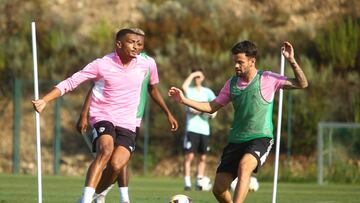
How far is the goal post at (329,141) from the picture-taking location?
27.4m

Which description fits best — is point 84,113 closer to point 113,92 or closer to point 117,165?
point 113,92

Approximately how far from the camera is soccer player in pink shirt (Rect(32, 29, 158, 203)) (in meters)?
12.9

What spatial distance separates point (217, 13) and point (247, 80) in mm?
27511

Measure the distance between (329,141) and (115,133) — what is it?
15385 mm

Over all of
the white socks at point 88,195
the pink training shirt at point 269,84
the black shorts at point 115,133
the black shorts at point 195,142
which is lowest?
the white socks at point 88,195

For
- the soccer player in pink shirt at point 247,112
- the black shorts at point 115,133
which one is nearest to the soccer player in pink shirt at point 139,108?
the black shorts at point 115,133

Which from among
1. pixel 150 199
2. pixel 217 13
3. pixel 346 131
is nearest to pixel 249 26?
pixel 217 13

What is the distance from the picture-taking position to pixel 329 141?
27672mm

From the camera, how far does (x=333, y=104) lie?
3303 cm

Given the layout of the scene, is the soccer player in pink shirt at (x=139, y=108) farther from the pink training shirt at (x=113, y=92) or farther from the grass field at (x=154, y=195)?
the grass field at (x=154, y=195)

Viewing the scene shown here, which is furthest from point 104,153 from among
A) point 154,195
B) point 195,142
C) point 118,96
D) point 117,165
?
point 195,142

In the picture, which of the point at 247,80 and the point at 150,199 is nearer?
the point at 247,80

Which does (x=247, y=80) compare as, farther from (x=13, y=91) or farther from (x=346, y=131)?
(x=13, y=91)

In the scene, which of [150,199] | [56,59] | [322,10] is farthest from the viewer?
[322,10]
